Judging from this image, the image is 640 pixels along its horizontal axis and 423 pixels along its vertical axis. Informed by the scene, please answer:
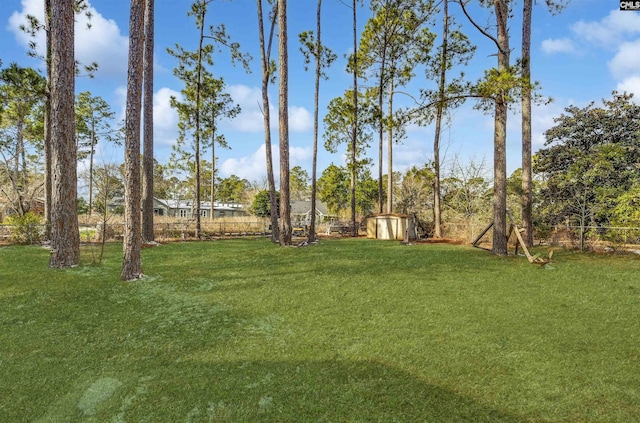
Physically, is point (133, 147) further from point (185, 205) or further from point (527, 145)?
point (185, 205)

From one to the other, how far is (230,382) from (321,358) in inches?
36.6

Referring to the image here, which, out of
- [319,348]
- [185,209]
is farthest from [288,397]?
[185,209]

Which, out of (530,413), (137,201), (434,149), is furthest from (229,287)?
(434,149)

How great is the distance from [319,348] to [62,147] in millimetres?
7558

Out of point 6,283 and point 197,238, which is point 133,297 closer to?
point 6,283

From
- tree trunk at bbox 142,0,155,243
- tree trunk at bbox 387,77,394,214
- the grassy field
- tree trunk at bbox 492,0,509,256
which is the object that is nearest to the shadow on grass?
the grassy field

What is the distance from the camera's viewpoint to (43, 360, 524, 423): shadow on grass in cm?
261

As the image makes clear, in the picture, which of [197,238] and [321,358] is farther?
[197,238]

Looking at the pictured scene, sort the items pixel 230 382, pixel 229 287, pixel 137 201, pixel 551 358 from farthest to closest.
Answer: pixel 137 201
pixel 229 287
pixel 551 358
pixel 230 382

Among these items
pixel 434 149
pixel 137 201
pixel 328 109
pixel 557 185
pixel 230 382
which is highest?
pixel 328 109

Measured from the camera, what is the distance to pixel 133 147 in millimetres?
6379

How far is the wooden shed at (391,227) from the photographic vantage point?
17125 mm

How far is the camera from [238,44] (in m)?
16.0

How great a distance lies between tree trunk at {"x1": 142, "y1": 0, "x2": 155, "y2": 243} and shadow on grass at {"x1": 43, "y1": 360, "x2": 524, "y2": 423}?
11.1m
